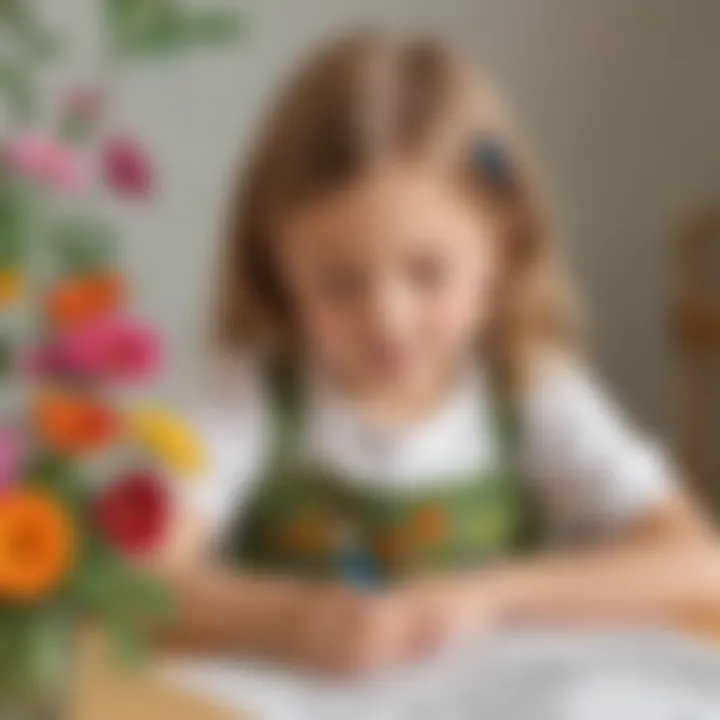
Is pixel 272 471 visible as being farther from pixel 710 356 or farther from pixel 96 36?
pixel 710 356

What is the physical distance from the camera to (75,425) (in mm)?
369

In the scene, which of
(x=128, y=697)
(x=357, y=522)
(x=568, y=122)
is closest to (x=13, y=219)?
(x=128, y=697)

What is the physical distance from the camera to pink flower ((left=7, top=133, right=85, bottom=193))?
37cm

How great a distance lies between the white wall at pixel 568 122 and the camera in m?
0.86

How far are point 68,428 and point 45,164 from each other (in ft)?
0.25

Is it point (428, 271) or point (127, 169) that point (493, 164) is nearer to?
point (428, 271)

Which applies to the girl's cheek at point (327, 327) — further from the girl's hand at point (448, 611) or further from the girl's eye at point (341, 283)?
the girl's hand at point (448, 611)

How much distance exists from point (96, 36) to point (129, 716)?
464 millimetres

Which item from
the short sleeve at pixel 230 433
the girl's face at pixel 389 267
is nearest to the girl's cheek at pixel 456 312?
the girl's face at pixel 389 267

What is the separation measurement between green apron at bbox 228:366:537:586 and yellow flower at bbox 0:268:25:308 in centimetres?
30

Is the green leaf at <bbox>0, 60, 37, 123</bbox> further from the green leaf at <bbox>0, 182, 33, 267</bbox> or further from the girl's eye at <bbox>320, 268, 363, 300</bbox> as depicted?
the girl's eye at <bbox>320, 268, 363, 300</bbox>

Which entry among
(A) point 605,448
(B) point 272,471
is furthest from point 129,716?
(A) point 605,448

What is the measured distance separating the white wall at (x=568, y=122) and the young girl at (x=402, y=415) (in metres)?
0.18

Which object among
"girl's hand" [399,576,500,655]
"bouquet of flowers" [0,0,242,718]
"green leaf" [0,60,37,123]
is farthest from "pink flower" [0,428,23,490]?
"girl's hand" [399,576,500,655]
